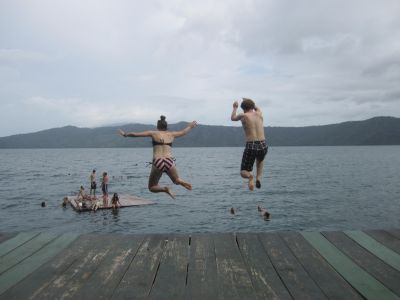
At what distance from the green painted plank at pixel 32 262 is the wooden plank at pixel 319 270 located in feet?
19.6

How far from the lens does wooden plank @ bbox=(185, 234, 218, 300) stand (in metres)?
7.60

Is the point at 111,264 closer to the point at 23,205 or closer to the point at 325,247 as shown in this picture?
the point at 325,247

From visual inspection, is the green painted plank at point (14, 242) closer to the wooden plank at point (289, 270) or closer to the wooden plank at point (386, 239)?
the wooden plank at point (289, 270)

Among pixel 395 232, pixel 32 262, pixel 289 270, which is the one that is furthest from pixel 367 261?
pixel 32 262

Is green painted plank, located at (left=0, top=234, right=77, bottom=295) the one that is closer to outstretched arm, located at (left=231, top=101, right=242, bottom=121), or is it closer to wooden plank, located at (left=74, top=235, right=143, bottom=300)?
wooden plank, located at (left=74, top=235, right=143, bottom=300)

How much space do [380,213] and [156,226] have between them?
109 feet

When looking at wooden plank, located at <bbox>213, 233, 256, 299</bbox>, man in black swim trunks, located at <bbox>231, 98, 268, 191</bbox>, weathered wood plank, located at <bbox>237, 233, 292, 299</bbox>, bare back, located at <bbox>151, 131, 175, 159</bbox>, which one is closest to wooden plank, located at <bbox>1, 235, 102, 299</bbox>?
bare back, located at <bbox>151, 131, 175, 159</bbox>

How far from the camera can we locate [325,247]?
10.4 metres

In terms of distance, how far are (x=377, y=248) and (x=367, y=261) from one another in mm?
1163

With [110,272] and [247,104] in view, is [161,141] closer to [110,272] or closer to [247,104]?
[247,104]

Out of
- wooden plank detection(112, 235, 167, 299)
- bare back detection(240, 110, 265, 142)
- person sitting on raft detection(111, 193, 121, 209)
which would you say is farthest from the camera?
person sitting on raft detection(111, 193, 121, 209)

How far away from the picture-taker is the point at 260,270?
8773 mm

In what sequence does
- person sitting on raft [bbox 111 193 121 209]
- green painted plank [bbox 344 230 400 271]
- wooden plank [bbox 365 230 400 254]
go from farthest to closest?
person sitting on raft [bbox 111 193 121 209], wooden plank [bbox 365 230 400 254], green painted plank [bbox 344 230 400 271]

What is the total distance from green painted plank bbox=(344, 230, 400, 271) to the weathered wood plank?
2693 mm
